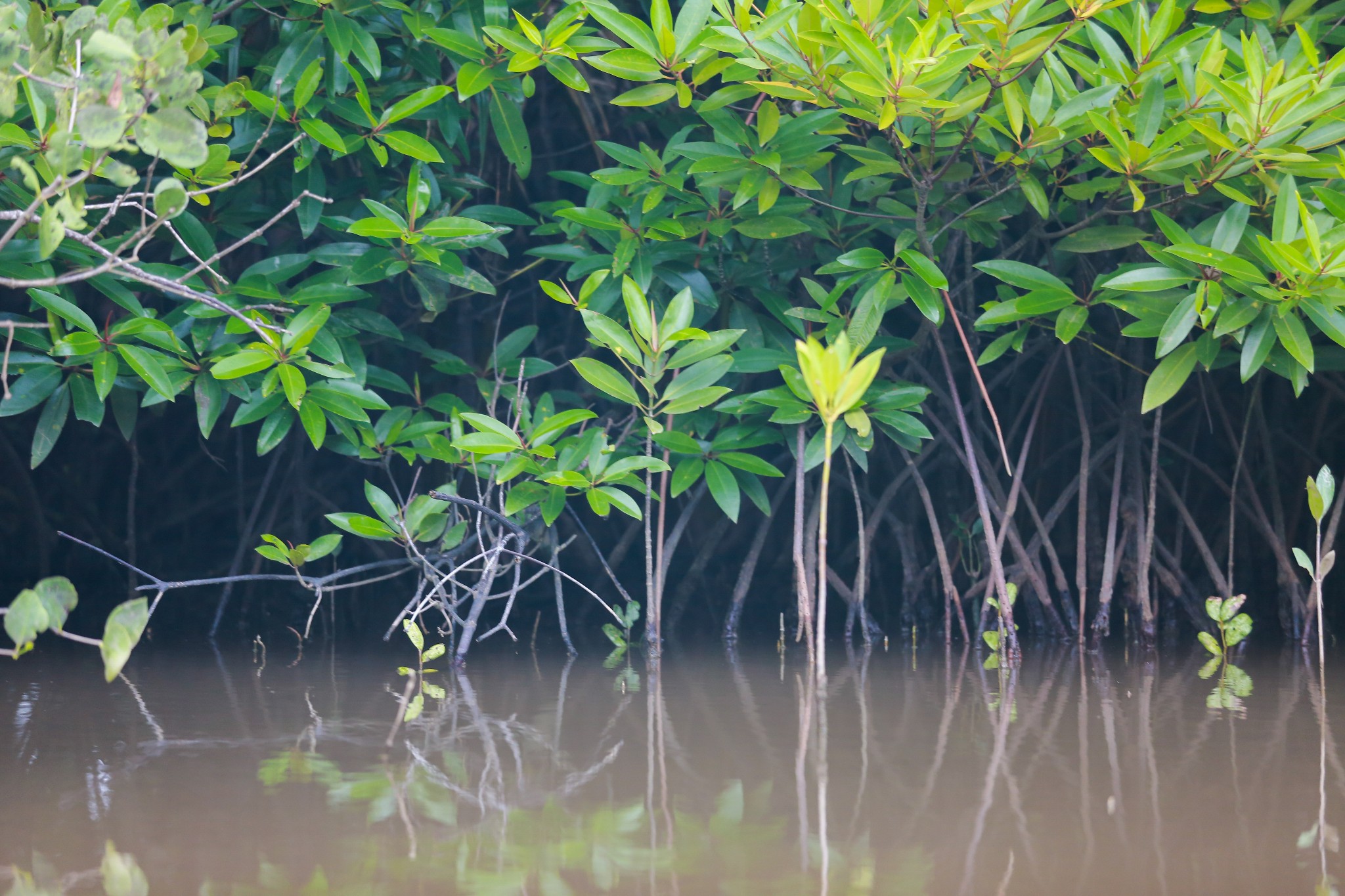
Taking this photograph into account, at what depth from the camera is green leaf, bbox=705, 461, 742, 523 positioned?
2396mm

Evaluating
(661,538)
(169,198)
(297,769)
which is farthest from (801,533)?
(169,198)

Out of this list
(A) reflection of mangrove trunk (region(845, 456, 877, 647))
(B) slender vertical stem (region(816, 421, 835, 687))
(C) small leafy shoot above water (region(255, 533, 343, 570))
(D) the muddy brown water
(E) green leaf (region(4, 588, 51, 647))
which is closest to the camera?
(D) the muddy brown water

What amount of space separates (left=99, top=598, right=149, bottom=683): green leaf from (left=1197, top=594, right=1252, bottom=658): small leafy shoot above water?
2.17 m

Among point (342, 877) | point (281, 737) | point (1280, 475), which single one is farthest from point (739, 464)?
point (1280, 475)

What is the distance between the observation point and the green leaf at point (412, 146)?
2203 mm

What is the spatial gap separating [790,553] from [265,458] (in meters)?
1.92

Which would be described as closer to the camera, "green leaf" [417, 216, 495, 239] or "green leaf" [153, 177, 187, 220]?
"green leaf" [153, 177, 187, 220]

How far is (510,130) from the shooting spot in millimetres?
2404

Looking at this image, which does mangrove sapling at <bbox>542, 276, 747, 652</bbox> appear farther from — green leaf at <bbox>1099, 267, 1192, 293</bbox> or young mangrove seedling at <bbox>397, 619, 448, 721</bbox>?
green leaf at <bbox>1099, 267, 1192, 293</bbox>

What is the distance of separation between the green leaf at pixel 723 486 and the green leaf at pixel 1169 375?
0.92 m

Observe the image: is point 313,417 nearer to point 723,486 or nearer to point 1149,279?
point 723,486

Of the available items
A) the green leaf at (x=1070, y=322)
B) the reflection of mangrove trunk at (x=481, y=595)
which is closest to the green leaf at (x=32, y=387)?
the reflection of mangrove trunk at (x=481, y=595)

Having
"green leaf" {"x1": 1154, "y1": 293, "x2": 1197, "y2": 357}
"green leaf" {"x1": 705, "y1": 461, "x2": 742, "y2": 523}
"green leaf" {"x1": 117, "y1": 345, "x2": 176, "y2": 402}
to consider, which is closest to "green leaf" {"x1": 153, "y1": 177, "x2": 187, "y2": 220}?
"green leaf" {"x1": 117, "y1": 345, "x2": 176, "y2": 402}

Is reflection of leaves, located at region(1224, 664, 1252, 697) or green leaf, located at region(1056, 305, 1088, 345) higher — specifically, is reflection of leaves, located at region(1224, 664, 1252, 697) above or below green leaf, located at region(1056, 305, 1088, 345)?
below
